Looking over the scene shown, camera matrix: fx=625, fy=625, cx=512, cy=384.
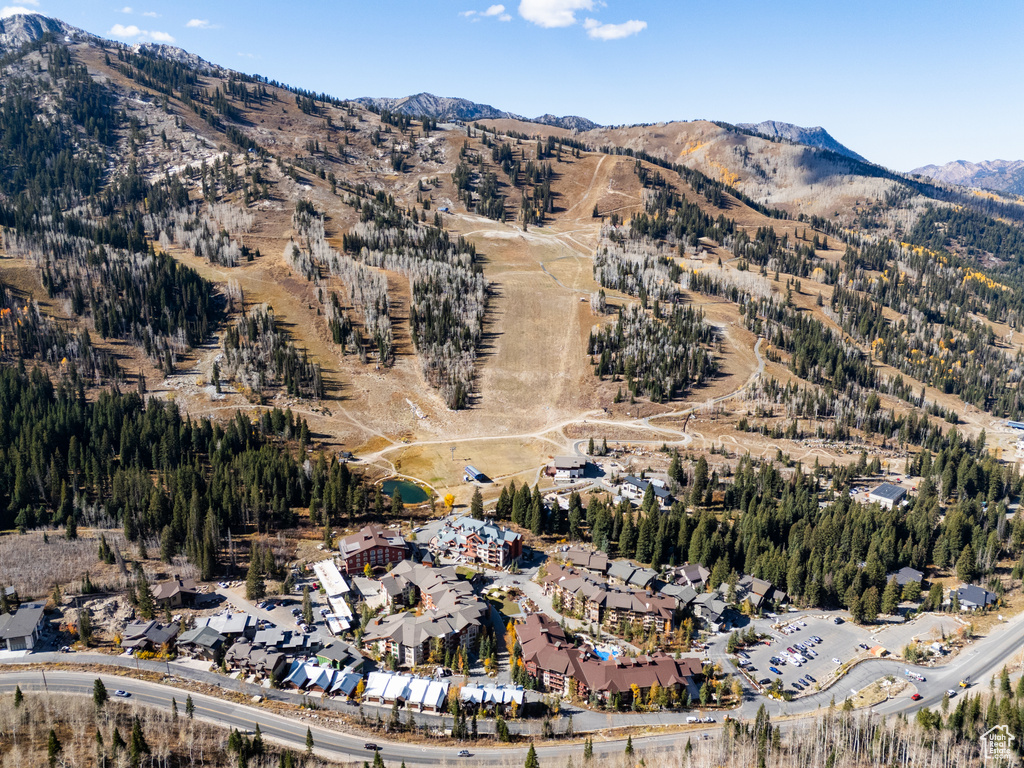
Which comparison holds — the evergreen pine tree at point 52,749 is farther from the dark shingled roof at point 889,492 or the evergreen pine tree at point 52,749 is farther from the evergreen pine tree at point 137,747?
the dark shingled roof at point 889,492

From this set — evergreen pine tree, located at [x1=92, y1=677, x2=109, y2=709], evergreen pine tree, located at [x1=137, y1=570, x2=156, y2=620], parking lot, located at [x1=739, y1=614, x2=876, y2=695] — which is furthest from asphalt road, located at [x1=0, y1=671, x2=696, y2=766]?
parking lot, located at [x1=739, y1=614, x2=876, y2=695]

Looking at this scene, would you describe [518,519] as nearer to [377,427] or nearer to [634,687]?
[634,687]

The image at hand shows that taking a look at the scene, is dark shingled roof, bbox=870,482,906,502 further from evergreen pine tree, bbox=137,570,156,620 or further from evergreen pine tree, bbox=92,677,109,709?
evergreen pine tree, bbox=92,677,109,709

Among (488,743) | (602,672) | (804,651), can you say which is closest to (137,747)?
(488,743)

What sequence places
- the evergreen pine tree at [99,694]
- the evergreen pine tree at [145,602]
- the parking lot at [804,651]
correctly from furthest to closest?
the evergreen pine tree at [145,602] < the parking lot at [804,651] < the evergreen pine tree at [99,694]

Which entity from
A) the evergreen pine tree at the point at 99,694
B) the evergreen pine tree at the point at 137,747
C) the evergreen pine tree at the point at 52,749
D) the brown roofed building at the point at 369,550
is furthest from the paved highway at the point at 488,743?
the brown roofed building at the point at 369,550

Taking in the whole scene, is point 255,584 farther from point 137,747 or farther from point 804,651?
point 804,651
